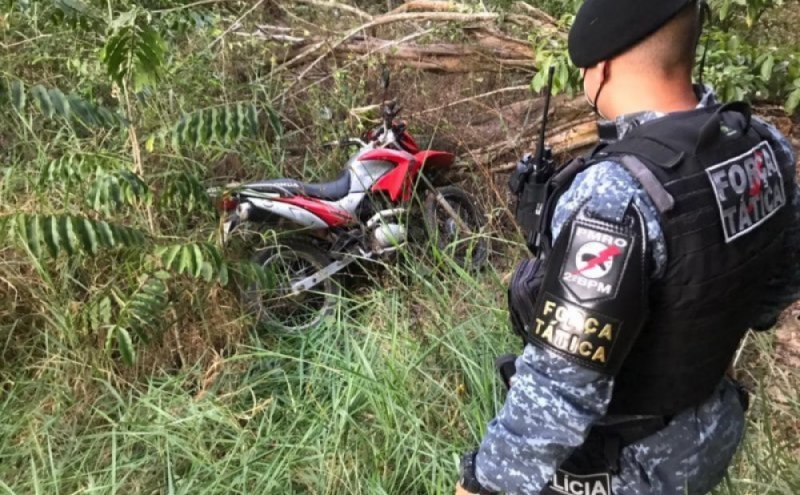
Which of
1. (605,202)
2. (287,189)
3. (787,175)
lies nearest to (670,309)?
(605,202)

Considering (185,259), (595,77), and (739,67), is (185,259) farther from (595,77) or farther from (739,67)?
(739,67)

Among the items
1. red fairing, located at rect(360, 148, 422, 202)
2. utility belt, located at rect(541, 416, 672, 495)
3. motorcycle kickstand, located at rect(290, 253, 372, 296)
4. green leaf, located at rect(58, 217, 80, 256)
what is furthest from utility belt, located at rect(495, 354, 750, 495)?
red fairing, located at rect(360, 148, 422, 202)

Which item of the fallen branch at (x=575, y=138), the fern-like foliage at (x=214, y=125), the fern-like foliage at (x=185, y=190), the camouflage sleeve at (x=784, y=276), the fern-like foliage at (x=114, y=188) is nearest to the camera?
the camouflage sleeve at (x=784, y=276)

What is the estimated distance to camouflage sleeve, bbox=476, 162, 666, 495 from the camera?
1.05 m

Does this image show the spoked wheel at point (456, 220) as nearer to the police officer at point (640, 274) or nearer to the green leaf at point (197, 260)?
the green leaf at point (197, 260)

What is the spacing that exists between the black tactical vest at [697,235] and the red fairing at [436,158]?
2485mm

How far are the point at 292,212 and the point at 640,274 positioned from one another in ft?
7.96

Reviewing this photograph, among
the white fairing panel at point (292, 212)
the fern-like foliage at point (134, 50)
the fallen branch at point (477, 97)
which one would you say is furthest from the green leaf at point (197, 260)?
the fallen branch at point (477, 97)

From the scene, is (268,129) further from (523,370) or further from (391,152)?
(523,370)

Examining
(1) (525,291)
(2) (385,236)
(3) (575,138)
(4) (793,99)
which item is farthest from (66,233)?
(4) (793,99)

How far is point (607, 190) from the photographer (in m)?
1.06

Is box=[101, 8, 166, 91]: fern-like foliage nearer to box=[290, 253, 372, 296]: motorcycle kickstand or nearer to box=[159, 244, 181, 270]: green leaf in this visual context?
box=[159, 244, 181, 270]: green leaf

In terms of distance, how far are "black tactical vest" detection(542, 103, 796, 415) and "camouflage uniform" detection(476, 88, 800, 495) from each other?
0.03m

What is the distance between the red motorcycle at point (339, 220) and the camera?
10.4 feet
